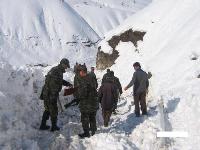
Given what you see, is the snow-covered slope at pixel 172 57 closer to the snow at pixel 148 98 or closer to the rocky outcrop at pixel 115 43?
the snow at pixel 148 98

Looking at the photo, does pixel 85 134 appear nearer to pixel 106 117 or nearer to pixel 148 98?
pixel 106 117

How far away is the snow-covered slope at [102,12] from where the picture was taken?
149 m

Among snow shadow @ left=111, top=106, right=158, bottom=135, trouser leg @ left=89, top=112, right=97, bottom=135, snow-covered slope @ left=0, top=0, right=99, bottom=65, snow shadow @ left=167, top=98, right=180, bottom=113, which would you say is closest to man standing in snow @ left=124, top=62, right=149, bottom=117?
snow shadow @ left=111, top=106, right=158, bottom=135

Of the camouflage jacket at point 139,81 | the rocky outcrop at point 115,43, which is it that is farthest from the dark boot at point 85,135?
the rocky outcrop at point 115,43

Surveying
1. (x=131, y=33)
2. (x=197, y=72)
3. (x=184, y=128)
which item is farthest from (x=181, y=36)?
(x=184, y=128)

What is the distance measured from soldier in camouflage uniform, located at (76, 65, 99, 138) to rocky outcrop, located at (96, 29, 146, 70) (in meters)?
20.9

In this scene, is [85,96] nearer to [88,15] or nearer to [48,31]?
[48,31]

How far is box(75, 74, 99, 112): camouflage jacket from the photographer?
13430 millimetres

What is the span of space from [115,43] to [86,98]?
2260cm

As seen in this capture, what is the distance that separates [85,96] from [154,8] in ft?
85.0

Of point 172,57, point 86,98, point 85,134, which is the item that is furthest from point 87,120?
point 172,57

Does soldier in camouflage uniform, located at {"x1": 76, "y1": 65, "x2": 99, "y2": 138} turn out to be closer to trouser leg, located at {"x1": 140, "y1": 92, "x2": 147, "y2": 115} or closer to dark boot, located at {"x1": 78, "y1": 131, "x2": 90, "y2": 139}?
dark boot, located at {"x1": 78, "y1": 131, "x2": 90, "y2": 139}

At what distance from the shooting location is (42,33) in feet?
439

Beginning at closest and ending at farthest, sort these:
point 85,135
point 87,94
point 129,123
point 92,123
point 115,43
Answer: point 85,135
point 87,94
point 92,123
point 129,123
point 115,43
